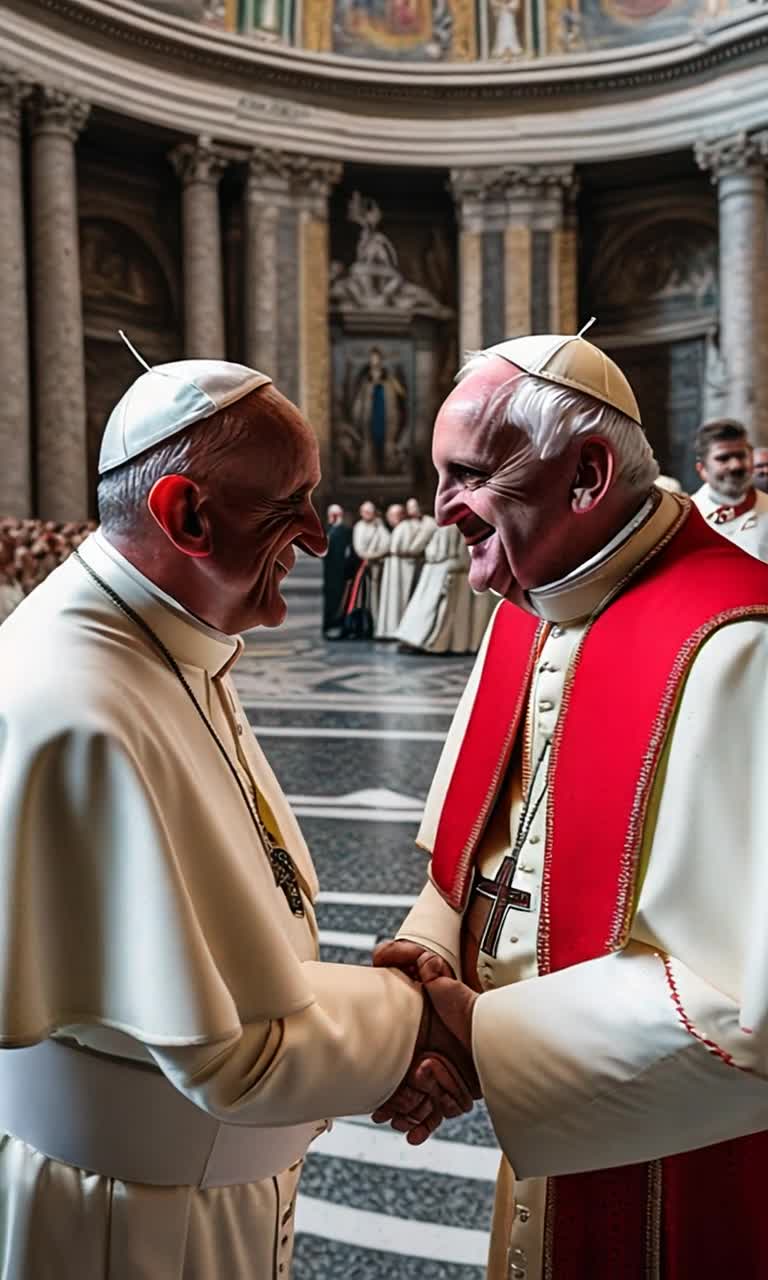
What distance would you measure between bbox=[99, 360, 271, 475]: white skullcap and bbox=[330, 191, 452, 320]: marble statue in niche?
19.5 meters

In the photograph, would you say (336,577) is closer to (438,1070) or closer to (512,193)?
(512,193)

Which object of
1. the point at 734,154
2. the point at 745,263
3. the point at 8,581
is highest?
the point at 734,154

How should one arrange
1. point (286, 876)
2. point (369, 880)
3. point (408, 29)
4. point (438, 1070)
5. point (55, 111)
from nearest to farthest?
point (438, 1070), point (286, 876), point (369, 880), point (55, 111), point (408, 29)

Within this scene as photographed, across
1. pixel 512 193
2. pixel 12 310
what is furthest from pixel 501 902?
pixel 512 193

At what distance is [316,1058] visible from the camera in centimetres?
140

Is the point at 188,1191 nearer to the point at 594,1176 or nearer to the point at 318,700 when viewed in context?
the point at 594,1176

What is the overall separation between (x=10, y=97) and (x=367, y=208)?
271 inches

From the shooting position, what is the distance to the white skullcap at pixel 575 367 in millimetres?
1669

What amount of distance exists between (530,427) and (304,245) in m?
19.0

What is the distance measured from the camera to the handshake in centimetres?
162

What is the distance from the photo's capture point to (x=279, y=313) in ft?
63.0

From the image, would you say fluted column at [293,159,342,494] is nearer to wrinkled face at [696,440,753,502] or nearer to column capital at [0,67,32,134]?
column capital at [0,67,32,134]

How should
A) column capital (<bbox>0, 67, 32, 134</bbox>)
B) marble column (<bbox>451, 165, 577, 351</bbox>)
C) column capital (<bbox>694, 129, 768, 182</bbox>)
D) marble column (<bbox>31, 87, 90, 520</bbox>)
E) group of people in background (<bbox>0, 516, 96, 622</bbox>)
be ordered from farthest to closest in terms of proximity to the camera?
1. marble column (<bbox>451, 165, 577, 351</bbox>)
2. column capital (<bbox>694, 129, 768, 182</bbox>)
3. marble column (<bbox>31, 87, 90, 520</bbox>)
4. column capital (<bbox>0, 67, 32, 134</bbox>)
5. group of people in background (<bbox>0, 516, 96, 622</bbox>)

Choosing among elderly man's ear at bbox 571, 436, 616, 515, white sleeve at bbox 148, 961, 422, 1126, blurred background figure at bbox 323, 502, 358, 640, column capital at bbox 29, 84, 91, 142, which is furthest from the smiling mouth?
column capital at bbox 29, 84, 91, 142
